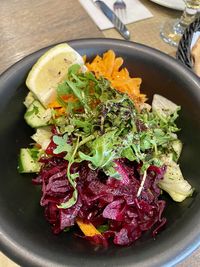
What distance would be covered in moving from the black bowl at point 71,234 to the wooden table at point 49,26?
0.38 metres

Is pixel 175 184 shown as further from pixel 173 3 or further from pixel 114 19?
pixel 173 3

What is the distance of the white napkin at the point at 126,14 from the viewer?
1356 mm

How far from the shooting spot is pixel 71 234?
0.75m

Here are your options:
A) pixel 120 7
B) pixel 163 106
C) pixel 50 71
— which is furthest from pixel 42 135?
pixel 120 7

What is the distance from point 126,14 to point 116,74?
568mm

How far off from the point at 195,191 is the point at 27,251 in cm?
36

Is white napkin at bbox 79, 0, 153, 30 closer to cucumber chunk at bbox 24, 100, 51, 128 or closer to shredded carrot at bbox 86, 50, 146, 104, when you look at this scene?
shredded carrot at bbox 86, 50, 146, 104

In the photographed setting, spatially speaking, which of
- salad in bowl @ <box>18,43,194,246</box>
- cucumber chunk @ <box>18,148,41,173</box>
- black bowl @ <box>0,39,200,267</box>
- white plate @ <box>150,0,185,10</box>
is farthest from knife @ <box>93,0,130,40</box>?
cucumber chunk @ <box>18,148,41,173</box>

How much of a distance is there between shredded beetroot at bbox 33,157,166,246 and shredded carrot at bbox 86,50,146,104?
21cm

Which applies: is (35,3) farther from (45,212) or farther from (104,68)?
(45,212)

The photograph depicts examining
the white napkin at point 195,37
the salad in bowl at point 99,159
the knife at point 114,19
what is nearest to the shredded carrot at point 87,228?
the salad in bowl at point 99,159

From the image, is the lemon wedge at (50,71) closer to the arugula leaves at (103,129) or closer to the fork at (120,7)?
the arugula leaves at (103,129)

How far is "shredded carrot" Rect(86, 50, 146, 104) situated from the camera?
2.95ft

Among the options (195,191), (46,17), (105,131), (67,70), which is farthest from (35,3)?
(195,191)
